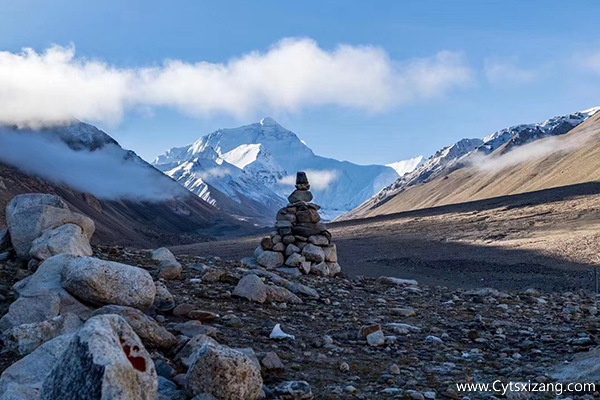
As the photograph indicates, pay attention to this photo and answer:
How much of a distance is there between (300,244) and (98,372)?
52.1 feet

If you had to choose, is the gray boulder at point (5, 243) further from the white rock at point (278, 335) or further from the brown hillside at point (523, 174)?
the brown hillside at point (523, 174)

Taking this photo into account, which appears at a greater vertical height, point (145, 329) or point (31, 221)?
point (31, 221)

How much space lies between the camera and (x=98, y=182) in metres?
165

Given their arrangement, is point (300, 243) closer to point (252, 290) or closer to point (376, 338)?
point (252, 290)

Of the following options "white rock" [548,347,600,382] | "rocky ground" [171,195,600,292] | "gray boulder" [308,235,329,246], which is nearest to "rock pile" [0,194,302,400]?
"white rock" [548,347,600,382]

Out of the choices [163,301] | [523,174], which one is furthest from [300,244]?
[523,174]

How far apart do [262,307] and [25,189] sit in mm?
106122

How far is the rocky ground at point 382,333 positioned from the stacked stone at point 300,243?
3877 mm

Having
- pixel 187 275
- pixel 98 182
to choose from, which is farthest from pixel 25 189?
pixel 187 275

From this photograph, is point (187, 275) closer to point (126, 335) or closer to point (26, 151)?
point (126, 335)

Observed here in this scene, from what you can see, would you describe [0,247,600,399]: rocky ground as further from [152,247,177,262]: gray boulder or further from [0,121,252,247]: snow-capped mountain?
[0,121,252,247]: snow-capped mountain

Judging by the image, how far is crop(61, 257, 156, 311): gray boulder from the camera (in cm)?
772

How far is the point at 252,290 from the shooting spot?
11164 millimetres

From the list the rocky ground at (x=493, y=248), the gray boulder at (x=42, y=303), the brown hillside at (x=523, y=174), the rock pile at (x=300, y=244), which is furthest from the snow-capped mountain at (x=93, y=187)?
the gray boulder at (x=42, y=303)
